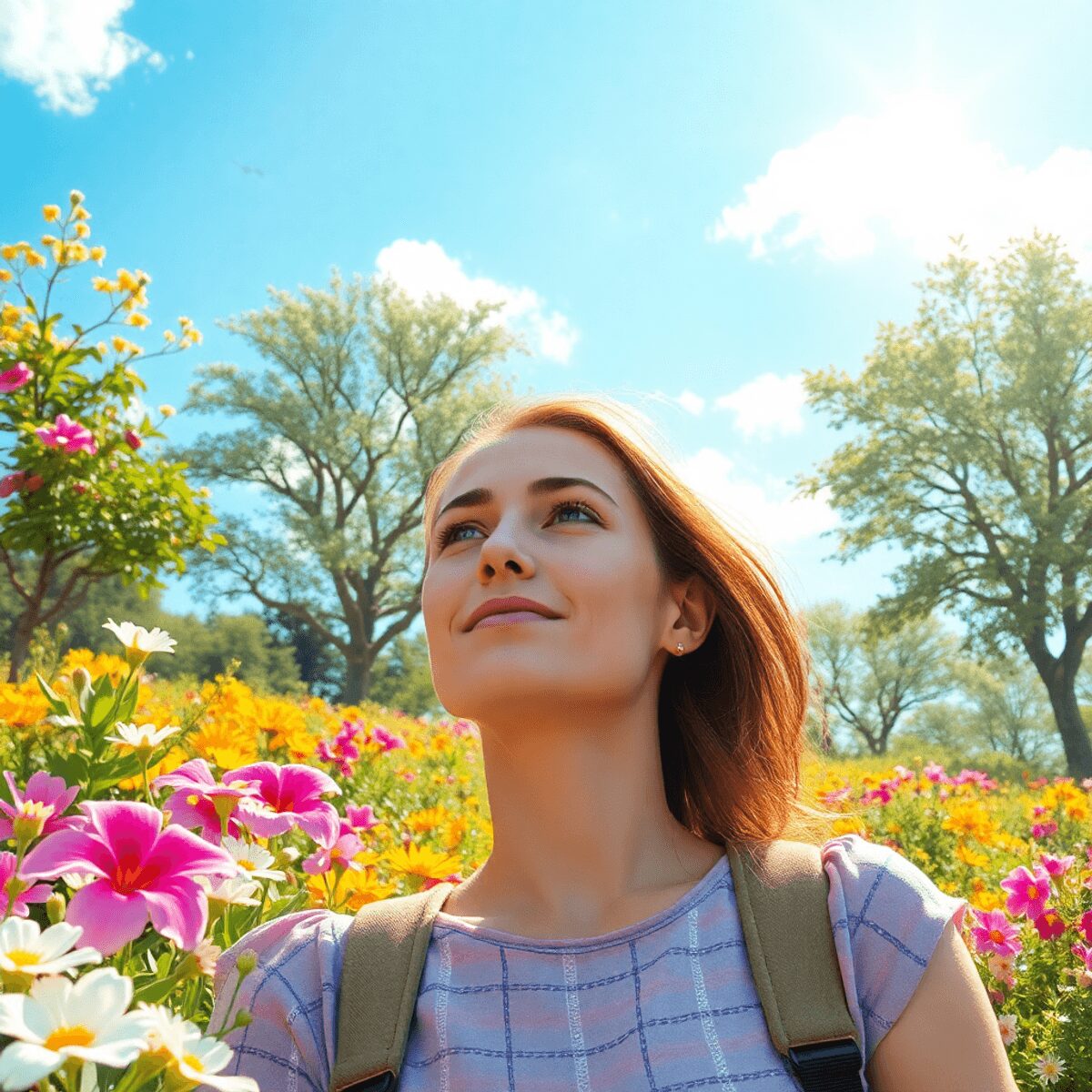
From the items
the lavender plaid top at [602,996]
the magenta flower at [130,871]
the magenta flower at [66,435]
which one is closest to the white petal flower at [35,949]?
the magenta flower at [130,871]

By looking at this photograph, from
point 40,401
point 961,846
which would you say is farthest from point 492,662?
point 40,401

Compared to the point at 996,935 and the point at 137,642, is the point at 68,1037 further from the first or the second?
the point at 996,935

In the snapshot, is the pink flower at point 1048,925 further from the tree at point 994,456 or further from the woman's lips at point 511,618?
the tree at point 994,456

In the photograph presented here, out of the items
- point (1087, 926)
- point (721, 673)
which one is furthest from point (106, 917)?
point (1087, 926)

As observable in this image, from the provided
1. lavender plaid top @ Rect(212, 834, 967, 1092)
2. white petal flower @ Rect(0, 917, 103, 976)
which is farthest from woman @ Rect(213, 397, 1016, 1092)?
white petal flower @ Rect(0, 917, 103, 976)

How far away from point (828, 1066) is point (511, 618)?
84cm

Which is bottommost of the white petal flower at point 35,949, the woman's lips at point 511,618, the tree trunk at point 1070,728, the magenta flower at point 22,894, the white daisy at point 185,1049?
the white daisy at point 185,1049

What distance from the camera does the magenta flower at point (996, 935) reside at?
7.97 feet

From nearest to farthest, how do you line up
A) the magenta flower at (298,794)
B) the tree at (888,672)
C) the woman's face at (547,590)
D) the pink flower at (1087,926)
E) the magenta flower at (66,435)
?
the magenta flower at (298,794) → the woman's face at (547,590) → the pink flower at (1087,926) → the magenta flower at (66,435) → the tree at (888,672)

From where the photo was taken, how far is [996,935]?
2.43m

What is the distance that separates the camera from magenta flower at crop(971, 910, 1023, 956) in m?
2.43

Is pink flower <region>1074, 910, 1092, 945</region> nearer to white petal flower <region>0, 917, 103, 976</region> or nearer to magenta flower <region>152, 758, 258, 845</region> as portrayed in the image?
magenta flower <region>152, 758, 258, 845</region>

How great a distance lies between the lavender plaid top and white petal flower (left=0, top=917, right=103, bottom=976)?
2.13 feet

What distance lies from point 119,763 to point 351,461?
2727 cm
